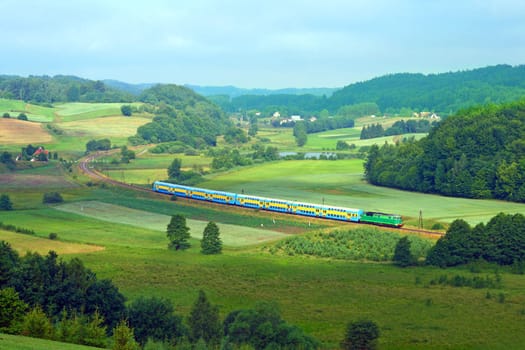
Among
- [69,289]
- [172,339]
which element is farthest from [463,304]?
[69,289]

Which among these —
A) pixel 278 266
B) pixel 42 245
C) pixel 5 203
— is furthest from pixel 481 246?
pixel 5 203

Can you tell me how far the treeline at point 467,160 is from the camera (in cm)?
11262

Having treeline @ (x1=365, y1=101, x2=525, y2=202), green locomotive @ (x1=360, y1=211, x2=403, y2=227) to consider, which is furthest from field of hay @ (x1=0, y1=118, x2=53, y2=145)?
green locomotive @ (x1=360, y1=211, x2=403, y2=227)

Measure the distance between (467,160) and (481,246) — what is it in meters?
49.6

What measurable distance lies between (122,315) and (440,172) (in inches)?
3218

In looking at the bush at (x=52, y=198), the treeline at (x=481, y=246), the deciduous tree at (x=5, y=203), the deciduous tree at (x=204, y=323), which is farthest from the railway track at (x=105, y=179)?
the deciduous tree at (x=204, y=323)

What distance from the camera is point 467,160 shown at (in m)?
119

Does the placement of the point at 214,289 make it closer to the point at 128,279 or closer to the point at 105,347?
the point at 128,279

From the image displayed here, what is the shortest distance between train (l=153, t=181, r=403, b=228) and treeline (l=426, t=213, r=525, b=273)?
15728 millimetres

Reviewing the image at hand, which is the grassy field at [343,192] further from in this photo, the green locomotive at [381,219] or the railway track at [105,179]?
the railway track at [105,179]

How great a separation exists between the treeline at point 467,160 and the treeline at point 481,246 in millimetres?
38925

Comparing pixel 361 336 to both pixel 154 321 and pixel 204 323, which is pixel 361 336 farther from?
pixel 154 321

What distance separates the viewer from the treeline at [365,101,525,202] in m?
113

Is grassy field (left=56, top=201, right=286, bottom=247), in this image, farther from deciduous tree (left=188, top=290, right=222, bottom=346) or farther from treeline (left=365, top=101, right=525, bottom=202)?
treeline (left=365, top=101, right=525, bottom=202)
